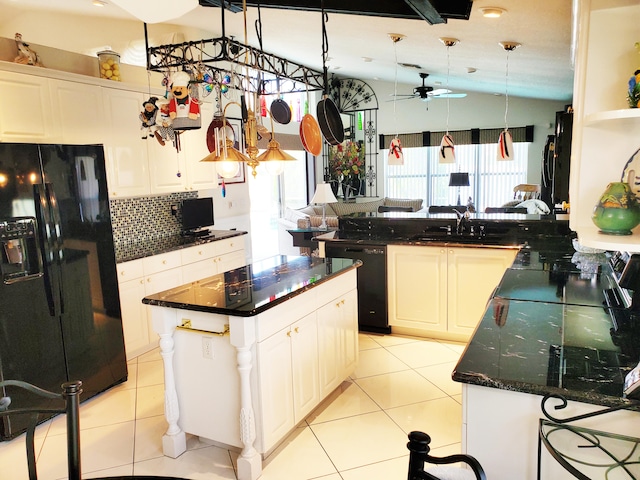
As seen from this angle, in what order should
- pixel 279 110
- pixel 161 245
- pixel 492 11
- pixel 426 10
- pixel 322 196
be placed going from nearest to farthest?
pixel 279 110 → pixel 426 10 → pixel 492 11 → pixel 161 245 → pixel 322 196

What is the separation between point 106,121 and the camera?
13.5 ft

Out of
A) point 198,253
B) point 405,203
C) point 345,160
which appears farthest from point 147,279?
point 345,160

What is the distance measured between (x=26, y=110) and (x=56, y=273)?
125 cm

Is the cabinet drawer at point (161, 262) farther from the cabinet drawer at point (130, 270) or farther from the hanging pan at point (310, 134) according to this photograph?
the hanging pan at point (310, 134)

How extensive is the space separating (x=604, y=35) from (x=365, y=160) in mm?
9391

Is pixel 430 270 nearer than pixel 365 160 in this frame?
Yes

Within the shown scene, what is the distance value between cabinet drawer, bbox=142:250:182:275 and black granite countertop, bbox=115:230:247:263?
0.04 metres

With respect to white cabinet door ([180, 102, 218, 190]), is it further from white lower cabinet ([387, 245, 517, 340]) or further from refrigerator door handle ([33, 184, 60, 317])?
white lower cabinet ([387, 245, 517, 340])

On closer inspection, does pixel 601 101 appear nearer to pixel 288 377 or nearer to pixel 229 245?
pixel 288 377

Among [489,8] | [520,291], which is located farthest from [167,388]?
[489,8]

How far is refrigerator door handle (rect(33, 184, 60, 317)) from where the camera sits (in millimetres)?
2994

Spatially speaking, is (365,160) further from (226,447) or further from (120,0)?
(120,0)

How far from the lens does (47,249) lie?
305 centimetres

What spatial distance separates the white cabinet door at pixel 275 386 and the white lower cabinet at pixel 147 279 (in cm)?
186
